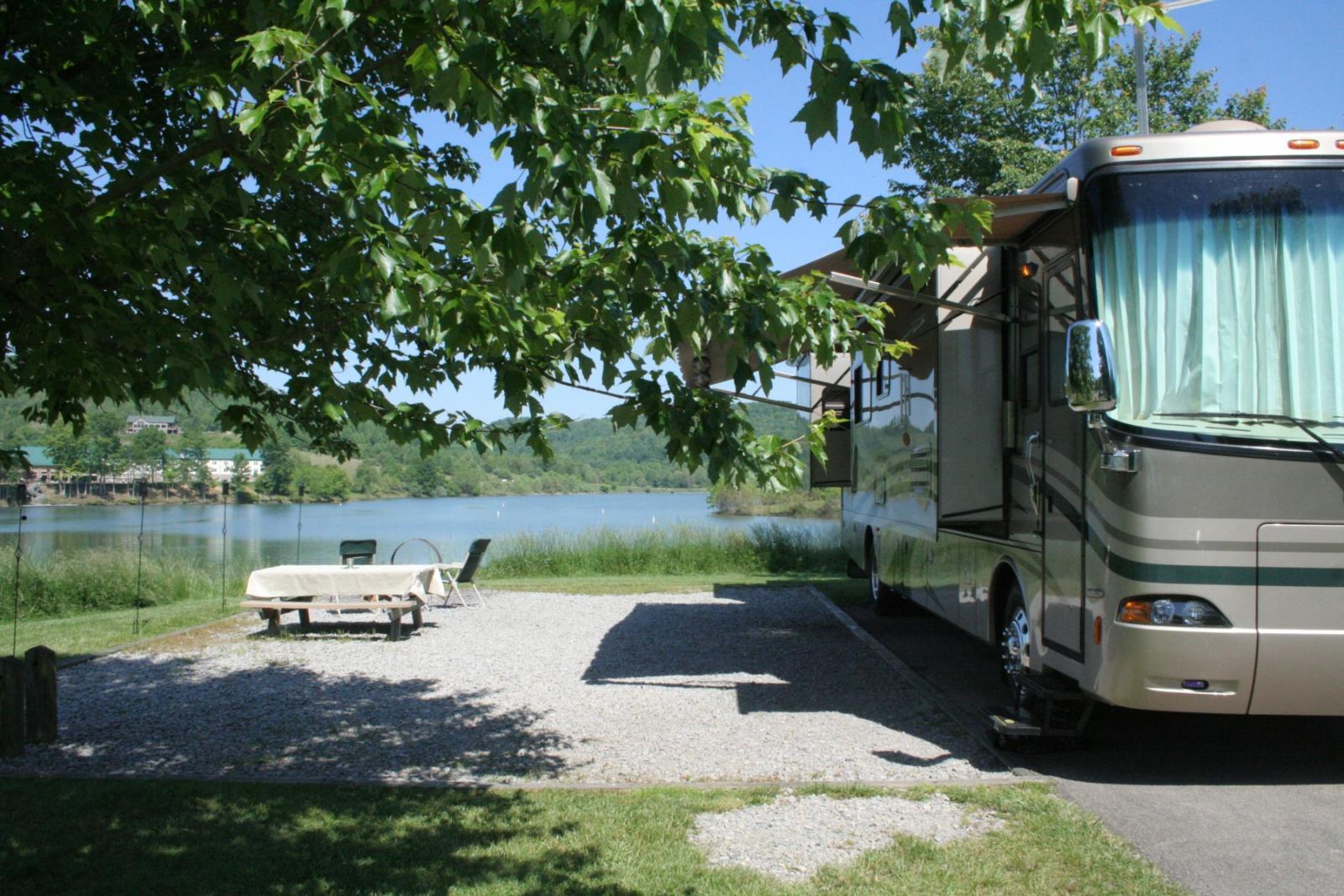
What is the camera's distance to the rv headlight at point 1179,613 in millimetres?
5164

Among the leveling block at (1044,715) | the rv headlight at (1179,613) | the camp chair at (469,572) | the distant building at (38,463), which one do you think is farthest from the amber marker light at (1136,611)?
the camp chair at (469,572)

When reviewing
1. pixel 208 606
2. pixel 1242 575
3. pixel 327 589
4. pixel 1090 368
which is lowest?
pixel 208 606

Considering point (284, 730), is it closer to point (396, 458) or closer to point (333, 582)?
point (396, 458)

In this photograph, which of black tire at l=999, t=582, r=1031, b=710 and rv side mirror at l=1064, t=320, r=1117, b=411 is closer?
rv side mirror at l=1064, t=320, r=1117, b=411

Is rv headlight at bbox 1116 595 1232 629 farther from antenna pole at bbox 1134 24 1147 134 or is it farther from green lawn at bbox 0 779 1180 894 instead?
antenna pole at bbox 1134 24 1147 134

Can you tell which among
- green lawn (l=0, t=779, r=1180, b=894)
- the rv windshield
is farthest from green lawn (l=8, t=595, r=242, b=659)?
the rv windshield

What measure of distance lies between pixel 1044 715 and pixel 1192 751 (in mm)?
1041

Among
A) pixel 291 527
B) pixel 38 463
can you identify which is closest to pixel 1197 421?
pixel 38 463

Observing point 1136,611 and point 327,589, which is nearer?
point 1136,611

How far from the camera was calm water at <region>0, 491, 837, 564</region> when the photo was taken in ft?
78.2

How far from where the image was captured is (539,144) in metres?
3.27

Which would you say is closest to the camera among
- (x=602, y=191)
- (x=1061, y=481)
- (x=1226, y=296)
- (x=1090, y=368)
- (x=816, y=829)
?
(x=602, y=191)

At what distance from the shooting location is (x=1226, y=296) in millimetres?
5355

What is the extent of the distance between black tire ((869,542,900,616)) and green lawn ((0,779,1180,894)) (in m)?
6.80
